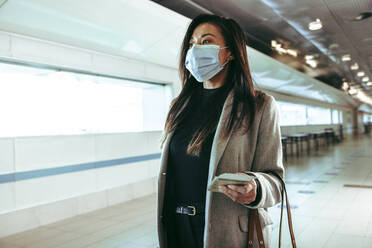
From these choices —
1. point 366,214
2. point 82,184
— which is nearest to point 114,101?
point 82,184


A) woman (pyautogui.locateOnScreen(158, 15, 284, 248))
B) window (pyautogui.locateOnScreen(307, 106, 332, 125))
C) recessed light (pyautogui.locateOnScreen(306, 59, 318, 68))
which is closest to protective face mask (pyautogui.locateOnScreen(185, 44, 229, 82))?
woman (pyautogui.locateOnScreen(158, 15, 284, 248))

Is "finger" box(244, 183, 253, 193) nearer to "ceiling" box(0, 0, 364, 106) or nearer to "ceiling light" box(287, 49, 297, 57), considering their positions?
"ceiling" box(0, 0, 364, 106)

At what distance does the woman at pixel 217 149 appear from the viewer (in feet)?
3.99

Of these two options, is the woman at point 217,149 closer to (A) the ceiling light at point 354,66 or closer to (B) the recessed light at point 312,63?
(B) the recessed light at point 312,63

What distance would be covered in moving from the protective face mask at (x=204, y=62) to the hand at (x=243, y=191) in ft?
1.99

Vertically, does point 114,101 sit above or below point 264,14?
below

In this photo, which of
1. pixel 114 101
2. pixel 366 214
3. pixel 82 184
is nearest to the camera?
pixel 366 214

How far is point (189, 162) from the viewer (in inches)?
53.3

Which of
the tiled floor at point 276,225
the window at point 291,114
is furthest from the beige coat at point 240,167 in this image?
the window at point 291,114

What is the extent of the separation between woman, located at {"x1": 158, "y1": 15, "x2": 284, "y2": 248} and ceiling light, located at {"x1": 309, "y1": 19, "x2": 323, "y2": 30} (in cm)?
739

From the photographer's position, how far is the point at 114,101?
650cm

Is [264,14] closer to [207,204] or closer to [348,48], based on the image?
[348,48]

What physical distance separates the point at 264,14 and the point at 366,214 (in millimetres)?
4679

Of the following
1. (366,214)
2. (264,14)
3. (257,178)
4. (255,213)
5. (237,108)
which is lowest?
(366,214)
